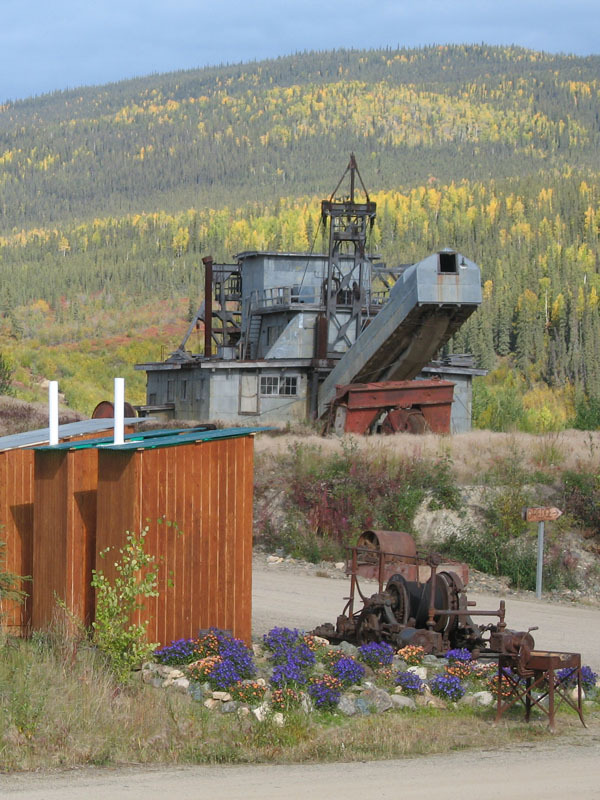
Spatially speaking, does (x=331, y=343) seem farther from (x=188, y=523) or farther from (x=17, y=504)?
(x=188, y=523)

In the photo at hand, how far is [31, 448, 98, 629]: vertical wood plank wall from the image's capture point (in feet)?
47.0

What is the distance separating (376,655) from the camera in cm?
1414

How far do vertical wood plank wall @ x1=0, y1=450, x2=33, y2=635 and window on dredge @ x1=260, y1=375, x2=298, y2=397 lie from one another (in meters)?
18.7

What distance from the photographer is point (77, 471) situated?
14570 mm

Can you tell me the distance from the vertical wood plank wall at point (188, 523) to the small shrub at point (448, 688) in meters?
2.34

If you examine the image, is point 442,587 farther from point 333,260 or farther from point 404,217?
point 404,217

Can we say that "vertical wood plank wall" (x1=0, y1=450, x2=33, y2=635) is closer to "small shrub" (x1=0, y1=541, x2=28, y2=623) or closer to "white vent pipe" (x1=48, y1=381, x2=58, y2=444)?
"small shrub" (x1=0, y1=541, x2=28, y2=623)

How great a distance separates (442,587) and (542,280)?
104 m

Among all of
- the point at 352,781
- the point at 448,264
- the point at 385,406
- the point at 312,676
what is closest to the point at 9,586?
the point at 312,676

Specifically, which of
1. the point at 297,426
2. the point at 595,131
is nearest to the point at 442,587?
the point at 297,426

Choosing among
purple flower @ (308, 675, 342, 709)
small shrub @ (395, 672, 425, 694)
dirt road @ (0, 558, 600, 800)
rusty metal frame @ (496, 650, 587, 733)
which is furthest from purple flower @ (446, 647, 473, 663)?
dirt road @ (0, 558, 600, 800)

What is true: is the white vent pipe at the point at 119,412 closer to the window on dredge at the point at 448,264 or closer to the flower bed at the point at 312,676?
the flower bed at the point at 312,676

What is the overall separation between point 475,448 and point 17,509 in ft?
44.8

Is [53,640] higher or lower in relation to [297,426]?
lower
